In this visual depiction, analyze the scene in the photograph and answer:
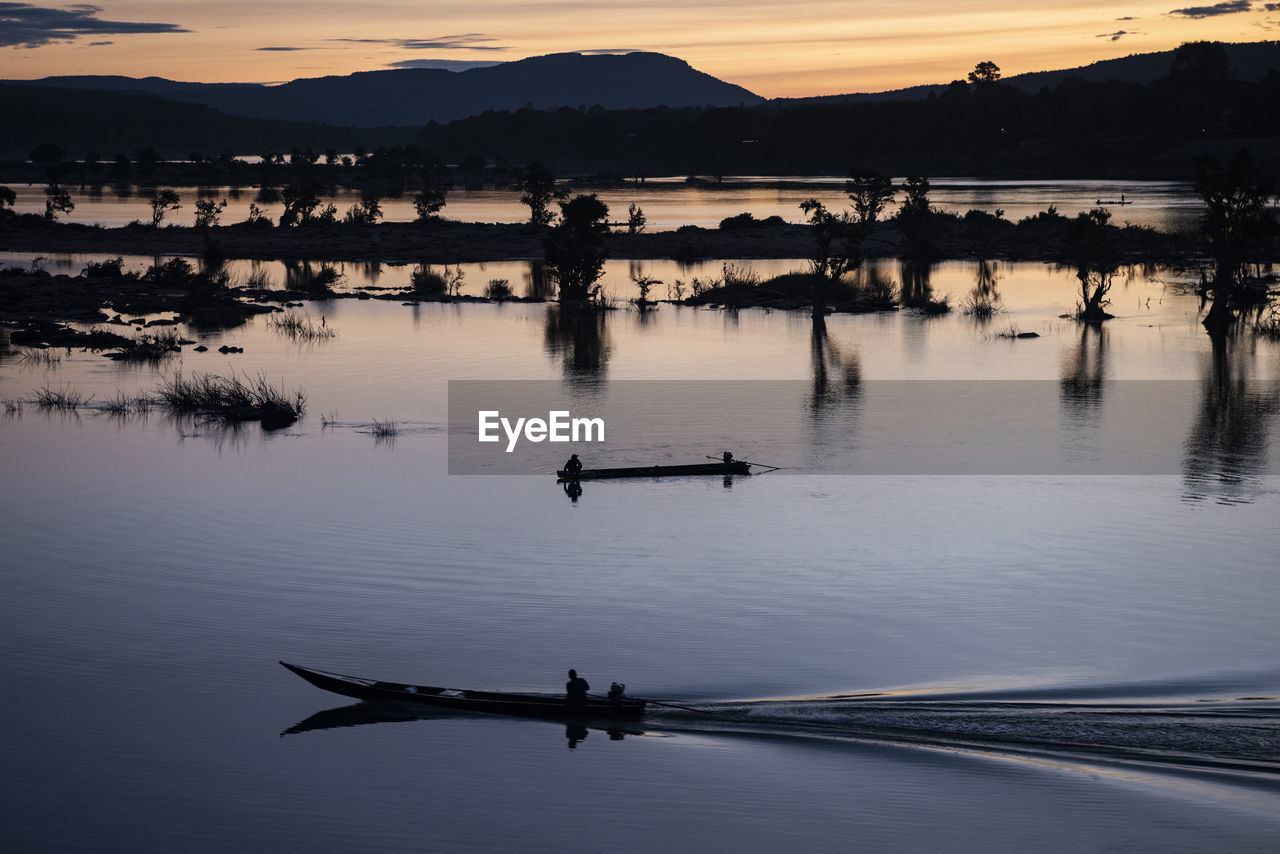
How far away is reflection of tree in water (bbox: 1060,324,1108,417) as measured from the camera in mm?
59781

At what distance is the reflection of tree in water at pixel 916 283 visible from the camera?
310 feet

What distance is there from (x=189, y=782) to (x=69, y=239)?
374ft

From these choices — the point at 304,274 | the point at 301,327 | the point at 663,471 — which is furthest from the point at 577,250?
the point at 663,471

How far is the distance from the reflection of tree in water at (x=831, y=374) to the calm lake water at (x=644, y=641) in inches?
145

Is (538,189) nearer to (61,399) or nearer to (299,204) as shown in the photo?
(299,204)

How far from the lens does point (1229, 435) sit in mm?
53062

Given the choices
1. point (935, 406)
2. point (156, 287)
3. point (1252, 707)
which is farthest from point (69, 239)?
point (1252, 707)

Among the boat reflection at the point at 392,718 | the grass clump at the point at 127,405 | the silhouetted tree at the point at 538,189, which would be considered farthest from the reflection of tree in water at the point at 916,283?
the boat reflection at the point at 392,718

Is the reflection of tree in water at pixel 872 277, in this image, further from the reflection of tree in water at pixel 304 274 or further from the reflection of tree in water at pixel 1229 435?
the reflection of tree in water at pixel 304 274

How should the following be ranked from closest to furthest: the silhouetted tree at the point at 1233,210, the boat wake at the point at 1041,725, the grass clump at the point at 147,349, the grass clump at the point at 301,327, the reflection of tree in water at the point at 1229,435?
the boat wake at the point at 1041,725, the reflection of tree in water at the point at 1229,435, the grass clump at the point at 147,349, the silhouetted tree at the point at 1233,210, the grass clump at the point at 301,327

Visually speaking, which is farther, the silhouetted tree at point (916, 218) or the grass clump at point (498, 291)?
the silhouetted tree at point (916, 218)

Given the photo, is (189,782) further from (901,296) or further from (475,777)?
(901,296)

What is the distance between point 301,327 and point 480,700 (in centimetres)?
5829

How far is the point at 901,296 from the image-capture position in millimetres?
98250
